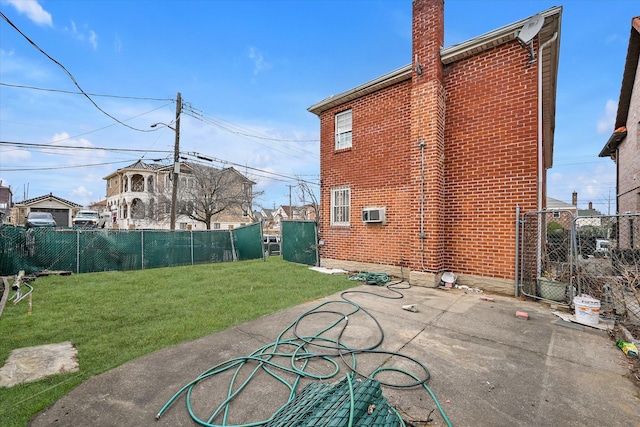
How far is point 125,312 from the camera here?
15.8 feet

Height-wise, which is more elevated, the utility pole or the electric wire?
the utility pole

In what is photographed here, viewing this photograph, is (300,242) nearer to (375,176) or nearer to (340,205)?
(340,205)

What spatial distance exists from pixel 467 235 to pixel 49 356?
7.43 m

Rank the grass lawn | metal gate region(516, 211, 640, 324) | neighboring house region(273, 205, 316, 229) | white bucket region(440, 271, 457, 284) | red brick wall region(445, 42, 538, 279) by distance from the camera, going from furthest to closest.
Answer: neighboring house region(273, 205, 316, 229)
white bucket region(440, 271, 457, 284)
red brick wall region(445, 42, 538, 279)
metal gate region(516, 211, 640, 324)
the grass lawn

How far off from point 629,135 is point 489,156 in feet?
36.4

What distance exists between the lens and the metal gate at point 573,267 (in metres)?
4.21

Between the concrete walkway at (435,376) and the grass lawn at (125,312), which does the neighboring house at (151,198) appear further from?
the concrete walkway at (435,376)

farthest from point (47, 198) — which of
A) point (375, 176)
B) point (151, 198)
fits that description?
point (375, 176)

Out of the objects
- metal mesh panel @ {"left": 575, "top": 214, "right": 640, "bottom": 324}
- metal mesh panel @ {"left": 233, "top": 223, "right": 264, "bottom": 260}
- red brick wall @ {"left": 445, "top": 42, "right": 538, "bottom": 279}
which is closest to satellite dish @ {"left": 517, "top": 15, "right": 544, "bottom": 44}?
red brick wall @ {"left": 445, "top": 42, "right": 538, "bottom": 279}

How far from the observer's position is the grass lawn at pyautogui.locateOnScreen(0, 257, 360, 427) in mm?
2707

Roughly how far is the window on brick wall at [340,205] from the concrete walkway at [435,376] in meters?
4.71

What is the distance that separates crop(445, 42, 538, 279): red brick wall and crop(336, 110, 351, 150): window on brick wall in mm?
3012

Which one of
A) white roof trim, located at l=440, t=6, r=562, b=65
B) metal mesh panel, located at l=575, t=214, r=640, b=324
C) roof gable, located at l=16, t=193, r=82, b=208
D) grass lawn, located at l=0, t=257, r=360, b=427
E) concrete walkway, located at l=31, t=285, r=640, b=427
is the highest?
white roof trim, located at l=440, t=6, r=562, b=65

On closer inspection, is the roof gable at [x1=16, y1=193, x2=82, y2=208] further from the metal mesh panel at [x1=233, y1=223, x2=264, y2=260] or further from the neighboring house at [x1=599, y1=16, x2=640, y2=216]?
the neighboring house at [x1=599, y1=16, x2=640, y2=216]
